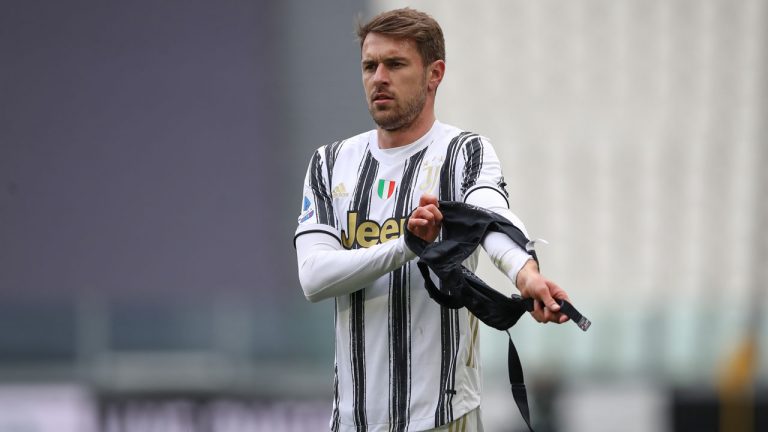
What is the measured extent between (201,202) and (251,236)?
0.91 meters

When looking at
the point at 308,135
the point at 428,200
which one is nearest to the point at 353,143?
the point at 428,200

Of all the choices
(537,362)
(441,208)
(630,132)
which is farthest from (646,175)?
(441,208)

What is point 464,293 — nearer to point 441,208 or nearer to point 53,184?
point 441,208

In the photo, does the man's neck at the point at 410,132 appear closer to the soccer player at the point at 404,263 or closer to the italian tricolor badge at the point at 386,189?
the soccer player at the point at 404,263

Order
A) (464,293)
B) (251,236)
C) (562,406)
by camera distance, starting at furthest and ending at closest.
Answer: (251,236) < (562,406) < (464,293)

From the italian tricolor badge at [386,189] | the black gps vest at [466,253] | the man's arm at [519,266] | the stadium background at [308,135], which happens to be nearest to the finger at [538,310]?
the man's arm at [519,266]

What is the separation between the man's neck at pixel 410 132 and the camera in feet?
10.3

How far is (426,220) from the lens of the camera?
8.98 ft

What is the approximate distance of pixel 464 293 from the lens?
9.14ft

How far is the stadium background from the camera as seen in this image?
51.9 feet

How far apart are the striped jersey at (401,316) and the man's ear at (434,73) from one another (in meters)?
0.11

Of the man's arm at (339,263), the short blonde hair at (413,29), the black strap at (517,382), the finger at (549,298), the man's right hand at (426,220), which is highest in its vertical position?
the short blonde hair at (413,29)

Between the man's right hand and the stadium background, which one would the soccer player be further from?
the stadium background

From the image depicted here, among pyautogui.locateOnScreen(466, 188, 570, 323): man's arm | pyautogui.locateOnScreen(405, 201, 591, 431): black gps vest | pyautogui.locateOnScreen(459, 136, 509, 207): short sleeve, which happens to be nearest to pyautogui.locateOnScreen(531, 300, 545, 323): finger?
pyautogui.locateOnScreen(466, 188, 570, 323): man's arm
